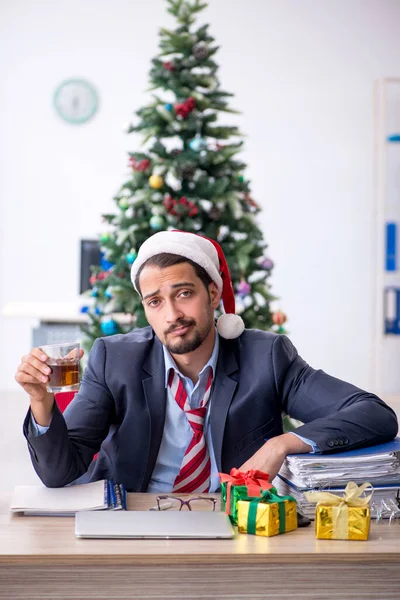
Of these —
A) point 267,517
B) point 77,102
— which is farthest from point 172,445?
point 77,102

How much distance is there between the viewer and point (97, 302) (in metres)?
4.18

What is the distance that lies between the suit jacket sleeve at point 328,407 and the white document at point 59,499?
Answer: 46 centimetres

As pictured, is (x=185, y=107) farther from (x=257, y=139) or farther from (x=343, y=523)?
(x=343, y=523)

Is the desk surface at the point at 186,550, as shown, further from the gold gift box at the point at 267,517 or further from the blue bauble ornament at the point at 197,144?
the blue bauble ornament at the point at 197,144

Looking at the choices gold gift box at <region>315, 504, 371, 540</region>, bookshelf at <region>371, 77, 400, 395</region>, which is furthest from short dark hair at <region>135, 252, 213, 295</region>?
bookshelf at <region>371, 77, 400, 395</region>

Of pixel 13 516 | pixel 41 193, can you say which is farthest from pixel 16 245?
pixel 13 516

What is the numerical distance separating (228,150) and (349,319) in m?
3.04

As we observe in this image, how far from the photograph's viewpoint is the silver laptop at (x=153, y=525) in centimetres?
137

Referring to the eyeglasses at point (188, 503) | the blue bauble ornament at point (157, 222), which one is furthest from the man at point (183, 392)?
the blue bauble ornament at point (157, 222)

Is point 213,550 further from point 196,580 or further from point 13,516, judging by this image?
point 13,516

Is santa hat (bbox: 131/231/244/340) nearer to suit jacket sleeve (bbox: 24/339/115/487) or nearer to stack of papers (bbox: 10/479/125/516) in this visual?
suit jacket sleeve (bbox: 24/339/115/487)

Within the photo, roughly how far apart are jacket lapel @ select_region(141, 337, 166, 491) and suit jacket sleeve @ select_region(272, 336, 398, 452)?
0.29m

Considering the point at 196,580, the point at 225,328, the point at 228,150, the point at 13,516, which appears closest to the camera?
the point at 196,580

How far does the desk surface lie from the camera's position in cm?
127
